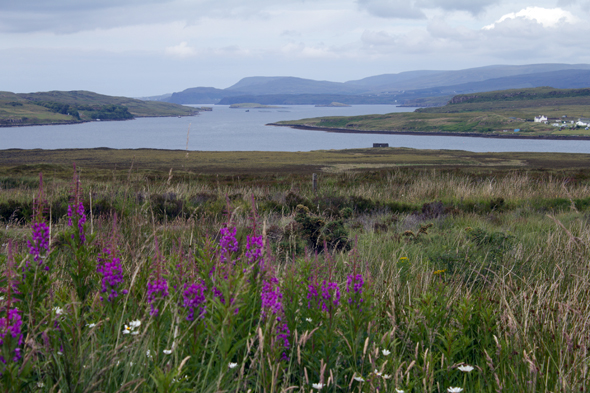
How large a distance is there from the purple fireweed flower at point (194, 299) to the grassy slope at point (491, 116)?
4492 inches

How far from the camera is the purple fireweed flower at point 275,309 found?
2.43m

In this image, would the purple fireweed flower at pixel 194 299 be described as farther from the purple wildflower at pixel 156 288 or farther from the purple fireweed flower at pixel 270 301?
the purple fireweed flower at pixel 270 301

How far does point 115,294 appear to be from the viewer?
2.86m

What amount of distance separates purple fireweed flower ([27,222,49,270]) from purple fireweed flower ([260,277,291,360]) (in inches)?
55.4

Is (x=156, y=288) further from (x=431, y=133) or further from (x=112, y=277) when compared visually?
(x=431, y=133)

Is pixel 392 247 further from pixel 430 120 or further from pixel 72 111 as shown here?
pixel 72 111

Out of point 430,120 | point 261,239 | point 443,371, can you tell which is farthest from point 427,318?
point 430,120

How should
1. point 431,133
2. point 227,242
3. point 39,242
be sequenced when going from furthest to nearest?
1. point 431,133
2. point 39,242
3. point 227,242

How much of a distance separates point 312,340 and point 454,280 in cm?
261

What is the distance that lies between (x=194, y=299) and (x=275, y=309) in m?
0.47

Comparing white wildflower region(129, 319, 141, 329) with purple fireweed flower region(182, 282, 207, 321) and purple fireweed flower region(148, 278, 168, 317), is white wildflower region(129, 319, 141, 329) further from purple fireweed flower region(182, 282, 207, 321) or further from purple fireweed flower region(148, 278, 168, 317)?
purple fireweed flower region(182, 282, 207, 321)

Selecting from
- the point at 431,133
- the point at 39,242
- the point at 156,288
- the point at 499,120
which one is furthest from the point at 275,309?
the point at 499,120

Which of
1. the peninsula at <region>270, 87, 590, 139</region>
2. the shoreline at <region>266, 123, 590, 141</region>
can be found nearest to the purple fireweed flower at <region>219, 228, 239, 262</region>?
the shoreline at <region>266, 123, 590, 141</region>

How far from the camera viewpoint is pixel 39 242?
9.55 ft
